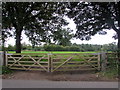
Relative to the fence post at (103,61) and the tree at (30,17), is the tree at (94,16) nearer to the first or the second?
the tree at (30,17)

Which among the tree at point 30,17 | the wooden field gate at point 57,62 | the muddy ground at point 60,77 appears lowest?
the muddy ground at point 60,77

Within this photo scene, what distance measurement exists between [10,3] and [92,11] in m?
7.31

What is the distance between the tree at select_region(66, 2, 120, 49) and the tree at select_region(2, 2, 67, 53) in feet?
4.99

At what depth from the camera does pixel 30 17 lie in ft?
25.6

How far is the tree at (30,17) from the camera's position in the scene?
6945mm

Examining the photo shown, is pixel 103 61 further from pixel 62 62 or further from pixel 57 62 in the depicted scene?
pixel 57 62

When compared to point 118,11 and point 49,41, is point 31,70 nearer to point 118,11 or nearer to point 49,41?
point 49,41

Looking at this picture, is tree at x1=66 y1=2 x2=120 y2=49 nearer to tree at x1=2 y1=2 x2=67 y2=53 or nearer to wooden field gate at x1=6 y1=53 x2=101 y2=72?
tree at x1=2 y1=2 x2=67 y2=53

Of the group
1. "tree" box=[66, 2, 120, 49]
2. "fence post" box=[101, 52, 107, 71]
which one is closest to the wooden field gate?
"fence post" box=[101, 52, 107, 71]

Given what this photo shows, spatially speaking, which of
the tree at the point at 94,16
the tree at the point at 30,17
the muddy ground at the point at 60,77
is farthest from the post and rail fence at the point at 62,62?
the tree at the point at 94,16

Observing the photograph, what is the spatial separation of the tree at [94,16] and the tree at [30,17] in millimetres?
1521

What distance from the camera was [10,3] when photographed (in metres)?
6.91

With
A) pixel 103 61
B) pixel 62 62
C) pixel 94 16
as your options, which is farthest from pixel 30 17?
pixel 103 61

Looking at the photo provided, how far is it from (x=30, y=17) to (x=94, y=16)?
20.3ft
